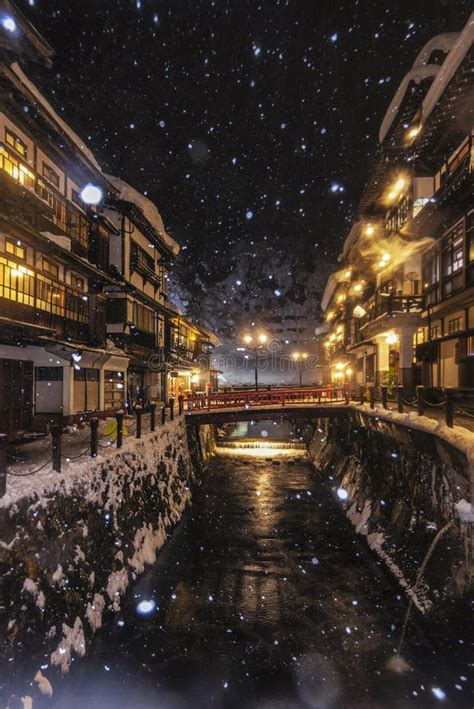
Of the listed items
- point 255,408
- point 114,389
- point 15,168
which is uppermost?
point 15,168

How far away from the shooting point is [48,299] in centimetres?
1532

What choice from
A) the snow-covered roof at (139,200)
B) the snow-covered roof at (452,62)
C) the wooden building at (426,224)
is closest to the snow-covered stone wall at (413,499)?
the wooden building at (426,224)

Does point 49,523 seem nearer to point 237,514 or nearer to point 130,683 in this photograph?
point 130,683

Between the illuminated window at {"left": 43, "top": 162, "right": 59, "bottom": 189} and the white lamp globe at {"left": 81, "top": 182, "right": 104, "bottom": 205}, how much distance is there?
251 cm

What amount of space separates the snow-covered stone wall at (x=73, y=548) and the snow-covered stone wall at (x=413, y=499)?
750 centimetres

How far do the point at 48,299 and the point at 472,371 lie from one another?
18574 mm

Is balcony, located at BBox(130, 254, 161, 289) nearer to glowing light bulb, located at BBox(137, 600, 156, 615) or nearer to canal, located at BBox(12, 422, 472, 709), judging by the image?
canal, located at BBox(12, 422, 472, 709)

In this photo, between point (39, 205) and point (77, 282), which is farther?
point (77, 282)

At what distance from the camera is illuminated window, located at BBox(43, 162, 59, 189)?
1577 centimetres

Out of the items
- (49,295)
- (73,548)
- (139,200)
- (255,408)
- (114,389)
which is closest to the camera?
(73,548)

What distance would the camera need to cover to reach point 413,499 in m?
10.7

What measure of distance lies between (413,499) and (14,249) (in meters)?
16.5

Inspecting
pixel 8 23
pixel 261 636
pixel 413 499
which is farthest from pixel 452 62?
pixel 261 636

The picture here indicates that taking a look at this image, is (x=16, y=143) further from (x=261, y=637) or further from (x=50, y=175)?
(x=261, y=637)
